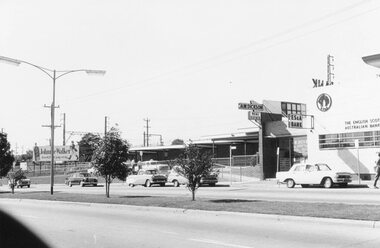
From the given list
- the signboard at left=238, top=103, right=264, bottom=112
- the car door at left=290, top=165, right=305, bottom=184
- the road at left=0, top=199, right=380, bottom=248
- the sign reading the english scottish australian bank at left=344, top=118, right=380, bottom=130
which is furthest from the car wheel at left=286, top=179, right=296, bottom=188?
the road at left=0, top=199, right=380, bottom=248

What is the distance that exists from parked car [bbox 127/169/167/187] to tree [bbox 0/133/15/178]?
10.2 metres

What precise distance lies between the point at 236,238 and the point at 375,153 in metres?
25.1

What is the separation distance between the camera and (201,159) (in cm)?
1956

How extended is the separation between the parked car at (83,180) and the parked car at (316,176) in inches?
1035

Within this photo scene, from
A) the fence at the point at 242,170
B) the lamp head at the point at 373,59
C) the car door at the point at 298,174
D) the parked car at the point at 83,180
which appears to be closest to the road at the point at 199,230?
the lamp head at the point at 373,59

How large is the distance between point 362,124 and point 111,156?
18.8m

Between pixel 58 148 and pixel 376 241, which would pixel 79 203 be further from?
pixel 58 148

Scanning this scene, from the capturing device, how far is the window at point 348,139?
3262 centimetres

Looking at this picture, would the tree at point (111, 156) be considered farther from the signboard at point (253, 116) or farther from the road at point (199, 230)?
the signboard at point (253, 116)

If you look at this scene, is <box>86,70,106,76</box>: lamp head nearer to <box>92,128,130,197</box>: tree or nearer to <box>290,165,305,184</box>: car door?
<box>92,128,130,197</box>: tree

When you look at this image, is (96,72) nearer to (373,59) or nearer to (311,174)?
(311,174)

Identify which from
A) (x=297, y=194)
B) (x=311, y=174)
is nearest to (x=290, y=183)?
(x=311, y=174)

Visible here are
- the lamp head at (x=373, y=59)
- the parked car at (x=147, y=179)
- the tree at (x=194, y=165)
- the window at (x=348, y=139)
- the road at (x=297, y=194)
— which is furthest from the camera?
the parked car at (x=147, y=179)

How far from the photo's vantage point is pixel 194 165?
19.4 meters
